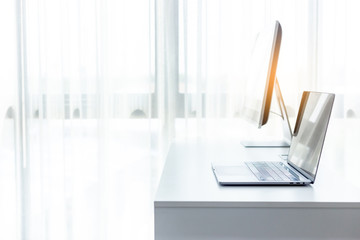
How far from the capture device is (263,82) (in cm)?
134

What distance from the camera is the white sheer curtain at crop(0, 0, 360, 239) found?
2.09 metres

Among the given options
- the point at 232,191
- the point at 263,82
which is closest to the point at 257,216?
the point at 232,191

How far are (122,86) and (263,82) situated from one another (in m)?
1.03

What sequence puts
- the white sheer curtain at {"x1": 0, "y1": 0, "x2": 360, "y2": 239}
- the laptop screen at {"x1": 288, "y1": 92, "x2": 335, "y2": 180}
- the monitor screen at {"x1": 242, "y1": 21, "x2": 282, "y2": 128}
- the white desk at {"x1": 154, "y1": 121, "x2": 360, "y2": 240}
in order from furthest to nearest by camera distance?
the white sheer curtain at {"x1": 0, "y1": 0, "x2": 360, "y2": 239} → the monitor screen at {"x1": 242, "y1": 21, "x2": 282, "y2": 128} → the laptop screen at {"x1": 288, "y1": 92, "x2": 335, "y2": 180} → the white desk at {"x1": 154, "y1": 121, "x2": 360, "y2": 240}

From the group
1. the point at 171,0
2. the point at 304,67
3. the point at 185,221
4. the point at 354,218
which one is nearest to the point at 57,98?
the point at 171,0

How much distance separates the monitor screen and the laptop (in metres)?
0.13

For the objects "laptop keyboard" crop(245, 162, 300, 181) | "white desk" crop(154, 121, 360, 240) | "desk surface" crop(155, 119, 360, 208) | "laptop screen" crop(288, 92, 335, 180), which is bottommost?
"white desk" crop(154, 121, 360, 240)

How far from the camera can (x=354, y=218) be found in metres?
0.93

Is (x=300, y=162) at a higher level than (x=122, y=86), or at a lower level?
lower

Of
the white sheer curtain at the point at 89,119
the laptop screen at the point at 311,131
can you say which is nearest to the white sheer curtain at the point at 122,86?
the white sheer curtain at the point at 89,119

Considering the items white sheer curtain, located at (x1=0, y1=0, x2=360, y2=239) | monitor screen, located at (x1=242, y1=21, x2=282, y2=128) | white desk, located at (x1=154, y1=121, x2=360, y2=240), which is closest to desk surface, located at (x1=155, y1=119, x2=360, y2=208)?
white desk, located at (x1=154, y1=121, x2=360, y2=240)

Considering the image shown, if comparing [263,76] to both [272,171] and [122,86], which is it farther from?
[122,86]

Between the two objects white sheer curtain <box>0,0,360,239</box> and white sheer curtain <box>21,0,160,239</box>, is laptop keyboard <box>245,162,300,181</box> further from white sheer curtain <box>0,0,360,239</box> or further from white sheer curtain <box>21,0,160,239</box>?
white sheer curtain <box>21,0,160,239</box>

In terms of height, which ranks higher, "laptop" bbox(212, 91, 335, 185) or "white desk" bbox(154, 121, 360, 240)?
"laptop" bbox(212, 91, 335, 185)
